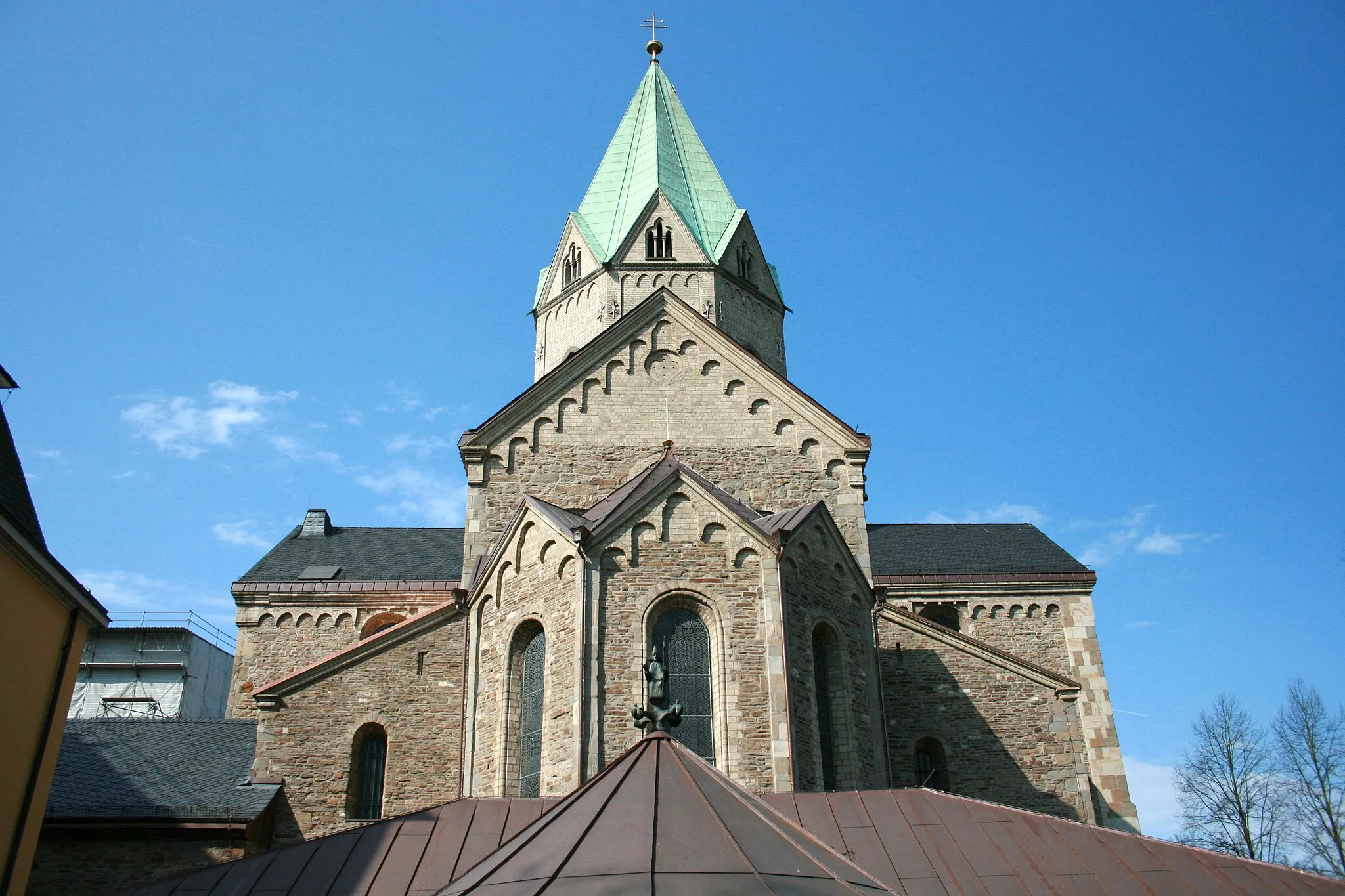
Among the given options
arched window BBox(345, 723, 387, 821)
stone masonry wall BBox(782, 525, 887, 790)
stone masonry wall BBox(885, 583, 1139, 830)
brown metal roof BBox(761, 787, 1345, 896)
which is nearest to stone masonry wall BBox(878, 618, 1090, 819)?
stone masonry wall BBox(782, 525, 887, 790)

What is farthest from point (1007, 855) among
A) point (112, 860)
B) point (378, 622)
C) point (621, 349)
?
point (378, 622)

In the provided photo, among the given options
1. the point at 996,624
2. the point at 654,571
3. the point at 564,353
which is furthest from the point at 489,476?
the point at 996,624

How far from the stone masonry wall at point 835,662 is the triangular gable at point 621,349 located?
3.35m

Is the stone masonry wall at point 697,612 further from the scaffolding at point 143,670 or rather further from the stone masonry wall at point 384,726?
the scaffolding at point 143,670

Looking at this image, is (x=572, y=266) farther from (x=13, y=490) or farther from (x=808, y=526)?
(x=13, y=490)

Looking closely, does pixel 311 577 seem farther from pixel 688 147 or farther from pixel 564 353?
→ pixel 688 147

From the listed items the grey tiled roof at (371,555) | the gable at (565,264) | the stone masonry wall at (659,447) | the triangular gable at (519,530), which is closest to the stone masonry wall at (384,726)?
the triangular gable at (519,530)

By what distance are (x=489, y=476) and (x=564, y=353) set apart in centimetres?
920

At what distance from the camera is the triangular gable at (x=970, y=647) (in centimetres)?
2330

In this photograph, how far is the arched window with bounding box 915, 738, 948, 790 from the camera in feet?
74.3

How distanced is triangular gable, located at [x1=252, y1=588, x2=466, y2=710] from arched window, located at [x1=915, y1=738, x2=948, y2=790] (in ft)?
30.7

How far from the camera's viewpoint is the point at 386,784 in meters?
19.9

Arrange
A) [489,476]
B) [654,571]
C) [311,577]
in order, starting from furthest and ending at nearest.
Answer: [311,577] < [489,476] < [654,571]

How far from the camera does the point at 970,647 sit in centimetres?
2345
